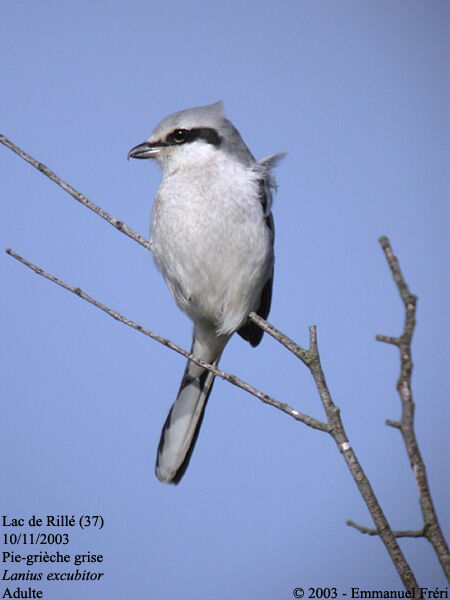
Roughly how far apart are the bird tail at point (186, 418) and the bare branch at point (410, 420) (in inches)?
72.6

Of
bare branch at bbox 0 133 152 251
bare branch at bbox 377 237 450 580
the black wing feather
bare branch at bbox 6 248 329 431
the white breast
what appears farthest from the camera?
the black wing feather

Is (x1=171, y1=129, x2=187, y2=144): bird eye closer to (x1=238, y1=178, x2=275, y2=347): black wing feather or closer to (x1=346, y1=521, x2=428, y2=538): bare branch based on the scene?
(x1=238, y1=178, x2=275, y2=347): black wing feather

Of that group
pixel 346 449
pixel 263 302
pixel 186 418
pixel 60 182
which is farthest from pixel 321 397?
pixel 263 302

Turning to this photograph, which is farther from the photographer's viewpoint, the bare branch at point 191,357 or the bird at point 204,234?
the bird at point 204,234

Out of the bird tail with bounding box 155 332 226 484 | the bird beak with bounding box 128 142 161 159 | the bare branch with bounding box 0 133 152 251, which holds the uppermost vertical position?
the bird beak with bounding box 128 142 161 159

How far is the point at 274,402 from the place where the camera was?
1664 mm

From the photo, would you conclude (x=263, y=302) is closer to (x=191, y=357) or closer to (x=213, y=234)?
(x=213, y=234)

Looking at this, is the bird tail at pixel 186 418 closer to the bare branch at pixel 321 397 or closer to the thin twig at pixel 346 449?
the bare branch at pixel 321 397

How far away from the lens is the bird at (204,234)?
2707 mm

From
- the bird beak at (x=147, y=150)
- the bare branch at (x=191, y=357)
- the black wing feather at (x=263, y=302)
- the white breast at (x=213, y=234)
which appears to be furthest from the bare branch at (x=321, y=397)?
the black wing feather at (x=263, y=302)

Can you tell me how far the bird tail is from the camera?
2949mm

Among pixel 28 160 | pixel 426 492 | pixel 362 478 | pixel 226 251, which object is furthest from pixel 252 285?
pixel 426 492

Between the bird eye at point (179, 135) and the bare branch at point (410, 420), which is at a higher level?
the bird eye at point (179, 135)

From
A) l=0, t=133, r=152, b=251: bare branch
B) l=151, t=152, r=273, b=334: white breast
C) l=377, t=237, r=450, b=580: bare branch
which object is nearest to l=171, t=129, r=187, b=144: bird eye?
l=151, t=152, r=273, b=334: white breast
